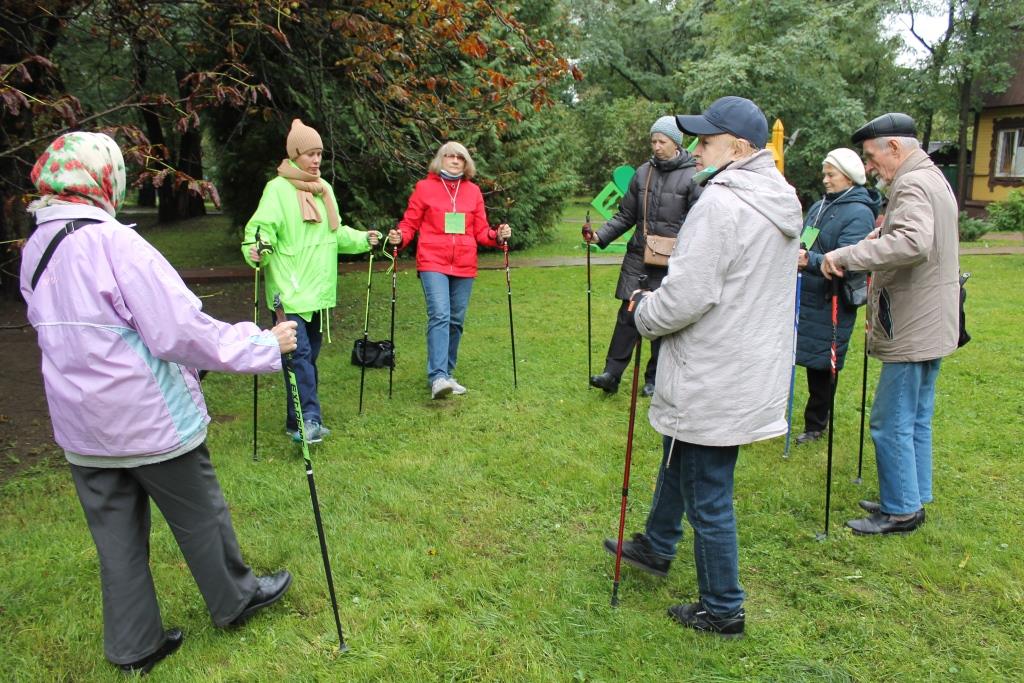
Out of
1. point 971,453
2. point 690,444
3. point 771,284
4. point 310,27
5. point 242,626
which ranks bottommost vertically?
point 242,626

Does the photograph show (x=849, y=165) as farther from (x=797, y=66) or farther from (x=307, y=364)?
(x=797, y=66)

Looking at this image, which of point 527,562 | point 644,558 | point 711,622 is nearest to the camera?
point 711,622

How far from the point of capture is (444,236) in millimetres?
6059

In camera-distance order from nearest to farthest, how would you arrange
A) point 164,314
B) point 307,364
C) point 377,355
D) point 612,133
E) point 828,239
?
point 164,314, point 828,239, point 307,364, point 377,355, point 612,133

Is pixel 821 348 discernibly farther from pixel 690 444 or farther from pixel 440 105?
pixel 440 105

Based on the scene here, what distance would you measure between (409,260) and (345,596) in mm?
11863

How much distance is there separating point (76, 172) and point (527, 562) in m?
2.57

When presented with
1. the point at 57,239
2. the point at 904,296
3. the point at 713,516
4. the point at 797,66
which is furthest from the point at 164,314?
the point at 797,66

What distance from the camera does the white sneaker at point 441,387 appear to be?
6.17 meters

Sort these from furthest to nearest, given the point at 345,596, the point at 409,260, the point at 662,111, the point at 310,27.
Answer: the point at 662,111 → the point at 409,260 → the point at 310,27 → the point at 345,596

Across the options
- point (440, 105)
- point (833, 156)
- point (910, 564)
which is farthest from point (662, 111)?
point (910, 564)

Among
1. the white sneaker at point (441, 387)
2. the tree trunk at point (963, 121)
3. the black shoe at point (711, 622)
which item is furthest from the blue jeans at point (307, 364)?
the tree trunk at point (963, 121)

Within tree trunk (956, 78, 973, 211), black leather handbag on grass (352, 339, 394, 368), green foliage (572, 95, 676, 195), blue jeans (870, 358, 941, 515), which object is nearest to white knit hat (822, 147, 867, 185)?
blue jeans (870, 358, 941, 515)

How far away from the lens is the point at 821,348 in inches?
199
